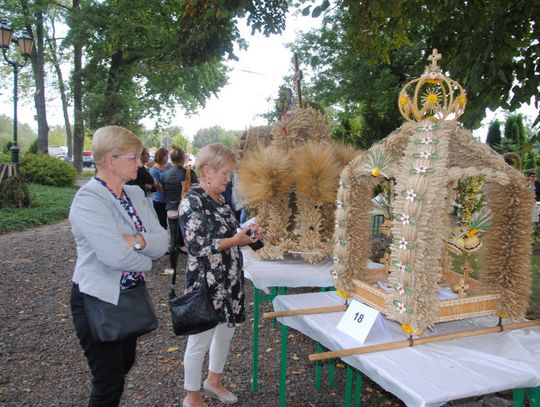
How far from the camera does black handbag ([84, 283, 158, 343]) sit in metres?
1.80

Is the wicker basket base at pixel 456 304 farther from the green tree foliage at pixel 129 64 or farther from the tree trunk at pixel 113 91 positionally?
the tree trunk at pixel 113 91

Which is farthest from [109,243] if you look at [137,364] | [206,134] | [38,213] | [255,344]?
[206,134]

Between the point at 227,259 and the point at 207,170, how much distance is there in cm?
53

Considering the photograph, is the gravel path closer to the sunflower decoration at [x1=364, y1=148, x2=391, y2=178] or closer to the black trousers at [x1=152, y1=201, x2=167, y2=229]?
the sunflower decoration at [x1=364, y1=148, x2=391, y2=178]

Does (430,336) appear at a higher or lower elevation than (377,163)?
lower

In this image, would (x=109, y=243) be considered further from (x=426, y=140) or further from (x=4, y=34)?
(x=4, y=34)

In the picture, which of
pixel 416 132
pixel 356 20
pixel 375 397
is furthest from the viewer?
pixel 356 20

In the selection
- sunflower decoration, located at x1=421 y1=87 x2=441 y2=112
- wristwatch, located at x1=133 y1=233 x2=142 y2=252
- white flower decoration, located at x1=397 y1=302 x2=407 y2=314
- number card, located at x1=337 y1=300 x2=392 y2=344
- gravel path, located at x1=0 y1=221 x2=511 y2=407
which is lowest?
gravel path, located at x1=0 y1=221 x2=511 y2=407

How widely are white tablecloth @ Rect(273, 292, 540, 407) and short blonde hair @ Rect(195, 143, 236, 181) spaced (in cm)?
99

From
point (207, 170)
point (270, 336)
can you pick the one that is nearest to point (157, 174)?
point (270, 336)

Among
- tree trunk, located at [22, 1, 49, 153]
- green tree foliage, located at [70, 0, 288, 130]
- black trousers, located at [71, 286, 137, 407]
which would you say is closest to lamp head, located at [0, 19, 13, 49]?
green tree foliage, located at [70, 0, 288, 130]

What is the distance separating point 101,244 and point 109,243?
1.2 inches

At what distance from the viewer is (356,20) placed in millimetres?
4477

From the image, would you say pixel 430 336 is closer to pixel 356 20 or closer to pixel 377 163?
pixel 377 163
